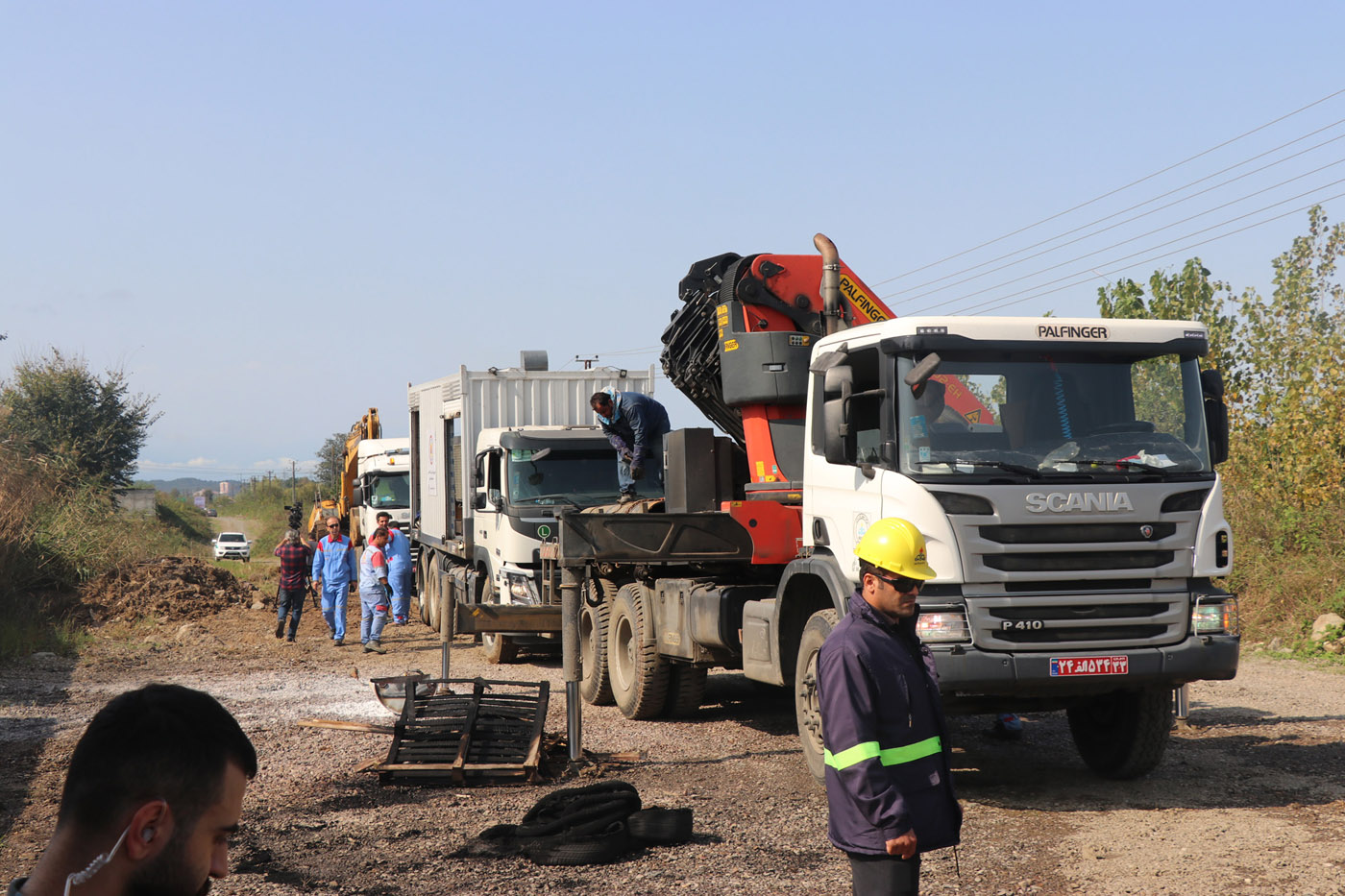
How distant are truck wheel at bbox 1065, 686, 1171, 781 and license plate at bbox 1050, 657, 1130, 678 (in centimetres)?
54

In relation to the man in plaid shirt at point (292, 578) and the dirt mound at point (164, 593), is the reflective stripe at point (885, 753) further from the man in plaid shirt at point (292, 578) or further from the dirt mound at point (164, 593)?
the dirt mound at point (164, 593)

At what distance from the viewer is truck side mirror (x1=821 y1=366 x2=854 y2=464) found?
7477 mm

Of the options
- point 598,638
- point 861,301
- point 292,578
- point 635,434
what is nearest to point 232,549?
point 292,578

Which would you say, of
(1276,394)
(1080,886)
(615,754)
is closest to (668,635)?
(615,754)

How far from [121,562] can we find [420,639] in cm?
775

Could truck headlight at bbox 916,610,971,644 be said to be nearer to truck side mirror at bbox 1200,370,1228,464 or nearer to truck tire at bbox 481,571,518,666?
truck side mirror at bbox 1200,370,1228,464

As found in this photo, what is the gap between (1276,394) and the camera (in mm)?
18609

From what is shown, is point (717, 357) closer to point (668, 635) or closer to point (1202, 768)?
point (668, 635)

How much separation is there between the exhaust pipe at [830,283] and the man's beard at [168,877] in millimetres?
8279

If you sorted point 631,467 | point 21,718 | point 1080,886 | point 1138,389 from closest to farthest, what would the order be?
point 1080,886 → point 1138,389 → point 21,718 → point 631,467

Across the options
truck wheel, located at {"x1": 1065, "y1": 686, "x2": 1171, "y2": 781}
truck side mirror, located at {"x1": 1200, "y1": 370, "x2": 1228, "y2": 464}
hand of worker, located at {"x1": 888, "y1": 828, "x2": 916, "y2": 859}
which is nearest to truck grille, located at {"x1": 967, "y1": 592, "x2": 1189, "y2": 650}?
truck wheel, located at {"x1": 1065, "y1": 686, "x2": 1171, "y2": 781}

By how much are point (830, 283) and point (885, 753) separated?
19.8 feet

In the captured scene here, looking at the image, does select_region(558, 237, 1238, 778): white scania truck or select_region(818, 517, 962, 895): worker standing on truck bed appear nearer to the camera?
select_region(818, 517, 962, 895): worker standing on truck bed

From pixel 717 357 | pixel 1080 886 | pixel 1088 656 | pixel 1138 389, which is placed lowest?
pixel 1080 886
